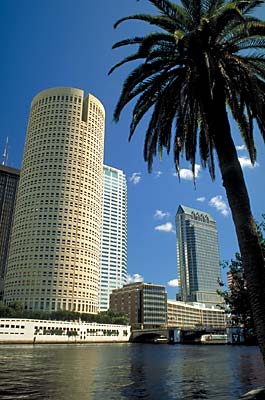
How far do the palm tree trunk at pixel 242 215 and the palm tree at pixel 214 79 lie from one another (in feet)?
0.10

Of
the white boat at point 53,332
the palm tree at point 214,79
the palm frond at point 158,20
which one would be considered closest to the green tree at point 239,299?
the palm tree at point 214,79

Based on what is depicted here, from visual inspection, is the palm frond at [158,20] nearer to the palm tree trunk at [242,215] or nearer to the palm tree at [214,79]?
the palm tree at [214,79]

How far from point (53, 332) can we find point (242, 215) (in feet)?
556

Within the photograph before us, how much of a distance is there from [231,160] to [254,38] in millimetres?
5403

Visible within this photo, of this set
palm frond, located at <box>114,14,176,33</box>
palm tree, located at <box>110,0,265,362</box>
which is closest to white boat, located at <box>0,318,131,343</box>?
palm tree, located at <box>110,0,265,362</box>

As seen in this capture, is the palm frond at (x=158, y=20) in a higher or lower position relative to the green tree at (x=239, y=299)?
higher

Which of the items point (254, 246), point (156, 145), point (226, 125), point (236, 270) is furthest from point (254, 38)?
point (236, 270)

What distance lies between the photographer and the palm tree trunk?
1109 centimetres

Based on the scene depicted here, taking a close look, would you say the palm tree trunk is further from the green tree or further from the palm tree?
the green tree

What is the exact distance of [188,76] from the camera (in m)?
14.5

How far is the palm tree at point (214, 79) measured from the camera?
1255cm

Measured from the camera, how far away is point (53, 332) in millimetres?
165625

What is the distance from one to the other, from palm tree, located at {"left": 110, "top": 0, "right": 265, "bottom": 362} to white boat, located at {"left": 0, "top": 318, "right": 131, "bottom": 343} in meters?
152

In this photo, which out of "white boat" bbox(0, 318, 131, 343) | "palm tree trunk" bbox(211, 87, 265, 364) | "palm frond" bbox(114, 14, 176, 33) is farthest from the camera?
"white boat" bbox(0, 318, 131, 343)
